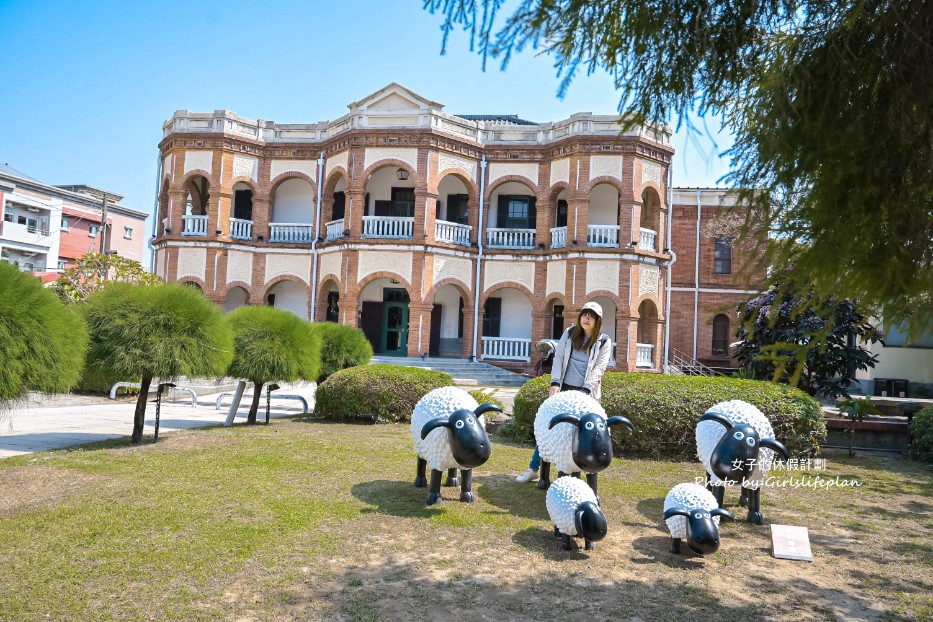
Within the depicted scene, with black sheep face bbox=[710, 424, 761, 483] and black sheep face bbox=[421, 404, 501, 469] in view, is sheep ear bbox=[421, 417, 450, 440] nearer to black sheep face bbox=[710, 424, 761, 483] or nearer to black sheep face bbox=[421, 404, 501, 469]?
black sheep face bbox=[421, 404, 501, 469]

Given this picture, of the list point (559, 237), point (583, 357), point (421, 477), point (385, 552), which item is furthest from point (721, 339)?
point (385, 552)

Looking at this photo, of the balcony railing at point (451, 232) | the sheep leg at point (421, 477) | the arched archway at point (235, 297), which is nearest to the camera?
the sheep leg at point (421, 477)

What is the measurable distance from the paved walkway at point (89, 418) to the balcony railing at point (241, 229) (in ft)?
39.1

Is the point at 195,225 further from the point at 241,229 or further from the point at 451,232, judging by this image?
the point at 451,232

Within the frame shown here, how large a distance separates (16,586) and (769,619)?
4.25 metres

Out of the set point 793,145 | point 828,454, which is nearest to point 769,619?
point 793,145

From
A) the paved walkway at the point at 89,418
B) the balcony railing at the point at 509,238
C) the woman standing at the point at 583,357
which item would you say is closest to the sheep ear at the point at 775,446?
the woman standing at the point at 583,357

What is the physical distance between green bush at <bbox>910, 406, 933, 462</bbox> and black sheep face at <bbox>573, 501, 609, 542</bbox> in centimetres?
721

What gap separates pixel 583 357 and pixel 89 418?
342 inches

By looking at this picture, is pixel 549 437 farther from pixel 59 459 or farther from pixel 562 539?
pixel 59 459

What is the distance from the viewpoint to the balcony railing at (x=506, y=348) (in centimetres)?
2467

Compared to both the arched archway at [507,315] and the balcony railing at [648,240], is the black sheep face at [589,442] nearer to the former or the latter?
the balcony railing at [648,240]

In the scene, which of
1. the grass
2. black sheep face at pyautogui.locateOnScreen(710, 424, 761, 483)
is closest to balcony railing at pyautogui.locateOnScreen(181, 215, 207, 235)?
the grass

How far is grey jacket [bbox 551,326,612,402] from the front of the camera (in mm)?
6539
